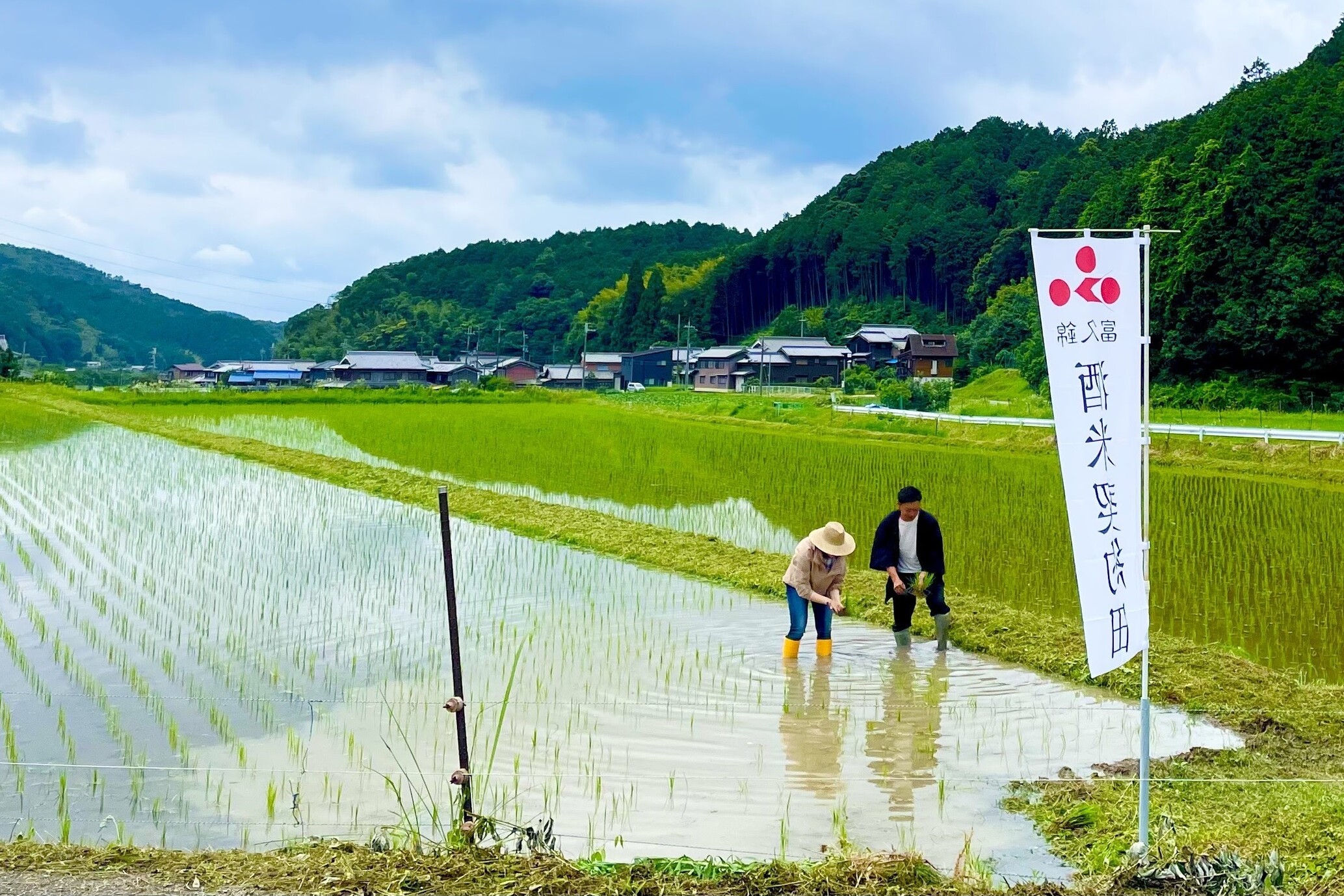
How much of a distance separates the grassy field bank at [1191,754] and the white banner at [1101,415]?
2.74ft

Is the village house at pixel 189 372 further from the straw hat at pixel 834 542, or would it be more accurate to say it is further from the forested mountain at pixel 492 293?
the straw hat at pixel 834 542

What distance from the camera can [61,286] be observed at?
11606cm

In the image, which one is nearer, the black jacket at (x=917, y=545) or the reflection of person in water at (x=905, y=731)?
the reflection of person in water at (x=905, y=731)

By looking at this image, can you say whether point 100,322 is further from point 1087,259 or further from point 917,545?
point 1087,259

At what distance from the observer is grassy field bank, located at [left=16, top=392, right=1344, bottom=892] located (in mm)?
3744

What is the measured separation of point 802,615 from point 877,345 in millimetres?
52675

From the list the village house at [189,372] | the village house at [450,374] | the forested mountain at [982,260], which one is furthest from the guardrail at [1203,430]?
the village house at [189,372]

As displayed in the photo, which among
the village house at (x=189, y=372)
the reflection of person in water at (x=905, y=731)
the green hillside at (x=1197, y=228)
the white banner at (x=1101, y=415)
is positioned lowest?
the reflection of person in water at (x=905, y=731)

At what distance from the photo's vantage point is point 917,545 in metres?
6.54

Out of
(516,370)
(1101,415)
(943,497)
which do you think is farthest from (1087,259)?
(516,370)

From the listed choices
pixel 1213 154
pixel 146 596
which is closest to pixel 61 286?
pixel 1213 154

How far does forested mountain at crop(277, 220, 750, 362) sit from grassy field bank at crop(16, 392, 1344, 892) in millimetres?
73620

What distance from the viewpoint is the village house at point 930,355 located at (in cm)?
5359

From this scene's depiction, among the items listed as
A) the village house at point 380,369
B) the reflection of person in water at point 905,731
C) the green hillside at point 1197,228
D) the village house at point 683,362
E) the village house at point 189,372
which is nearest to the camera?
the reflection of person in water at point 905,731
